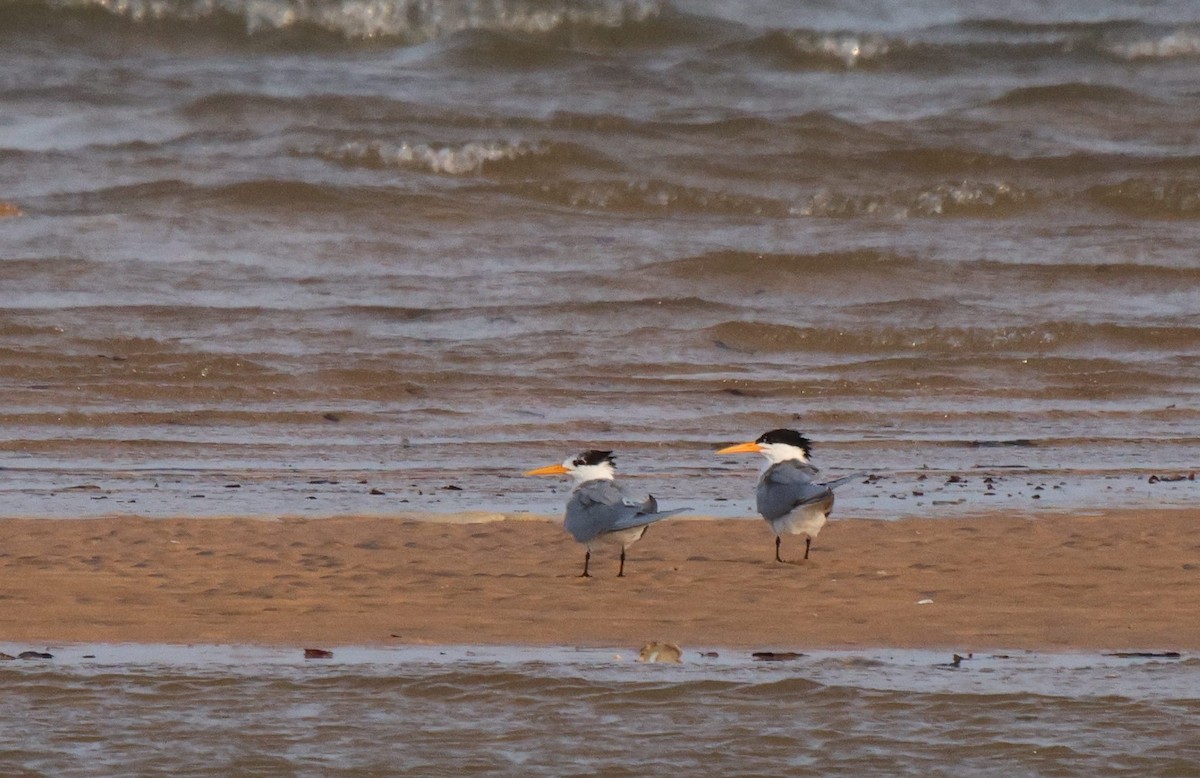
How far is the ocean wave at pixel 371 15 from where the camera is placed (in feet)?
79.2

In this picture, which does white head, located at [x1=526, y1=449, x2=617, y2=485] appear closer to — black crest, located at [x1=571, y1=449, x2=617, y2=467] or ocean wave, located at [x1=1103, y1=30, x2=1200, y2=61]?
black crest, located at [x1=571, y1=449, x2=617, y2=467]

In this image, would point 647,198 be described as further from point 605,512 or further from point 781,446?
point 605,512

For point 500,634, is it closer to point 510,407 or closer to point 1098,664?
point 1098,664

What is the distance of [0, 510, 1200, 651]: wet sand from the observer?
5.68 m

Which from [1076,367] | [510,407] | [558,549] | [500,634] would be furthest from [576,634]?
[1076,367]

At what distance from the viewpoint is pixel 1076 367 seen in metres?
11.7

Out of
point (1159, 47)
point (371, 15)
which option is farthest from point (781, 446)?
point (1159, 47)

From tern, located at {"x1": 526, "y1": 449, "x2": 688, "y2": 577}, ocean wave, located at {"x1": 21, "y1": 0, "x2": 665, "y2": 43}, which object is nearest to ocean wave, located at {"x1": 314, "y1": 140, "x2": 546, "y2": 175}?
ocean wave, located at {"x1": 21, "y1": 0, "x2": 665, "y2": 43}

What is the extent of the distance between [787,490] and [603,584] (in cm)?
80

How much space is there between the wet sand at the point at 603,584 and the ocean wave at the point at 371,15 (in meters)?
17.6

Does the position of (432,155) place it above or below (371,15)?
below

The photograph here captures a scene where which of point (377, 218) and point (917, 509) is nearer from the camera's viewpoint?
point (917, 509)

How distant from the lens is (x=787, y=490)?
682cm

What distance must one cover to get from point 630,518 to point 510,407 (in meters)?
3.87
